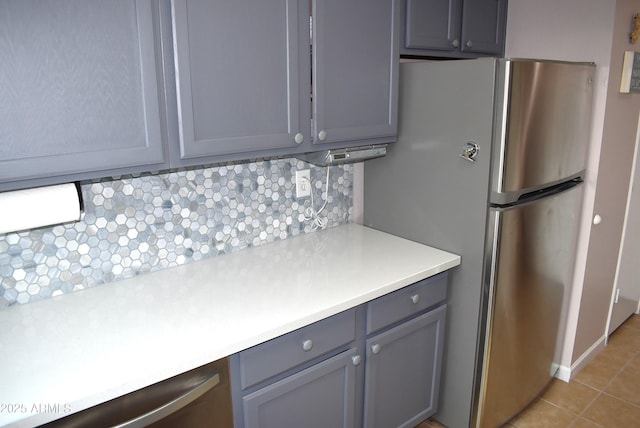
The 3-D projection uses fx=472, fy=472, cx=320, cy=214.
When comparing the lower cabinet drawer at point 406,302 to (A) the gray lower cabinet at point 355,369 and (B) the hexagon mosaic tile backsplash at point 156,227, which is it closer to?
(A) the gray lower cabinet at point 355,369

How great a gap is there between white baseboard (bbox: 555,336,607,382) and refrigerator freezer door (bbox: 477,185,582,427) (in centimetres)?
26

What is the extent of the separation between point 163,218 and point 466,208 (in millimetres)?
1154

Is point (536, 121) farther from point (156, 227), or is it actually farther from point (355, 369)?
point (156, 227)

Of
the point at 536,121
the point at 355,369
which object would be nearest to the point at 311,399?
the point at 355,369

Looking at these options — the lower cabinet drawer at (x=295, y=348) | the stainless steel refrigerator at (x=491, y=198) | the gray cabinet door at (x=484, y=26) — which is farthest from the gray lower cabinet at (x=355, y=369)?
the gray cabinet door at (x=484, y=26)

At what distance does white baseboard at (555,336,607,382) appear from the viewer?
2.51 metres

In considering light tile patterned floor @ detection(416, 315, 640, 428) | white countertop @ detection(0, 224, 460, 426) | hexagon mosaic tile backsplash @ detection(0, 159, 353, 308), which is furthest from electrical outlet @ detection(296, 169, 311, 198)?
light tile patterned floor @ detection(416, 315, 640, 428)

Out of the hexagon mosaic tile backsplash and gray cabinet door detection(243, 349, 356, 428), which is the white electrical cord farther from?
gray cabinet door detection(243, 349, 356, 428)

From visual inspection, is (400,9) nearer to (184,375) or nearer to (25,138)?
(25,138)

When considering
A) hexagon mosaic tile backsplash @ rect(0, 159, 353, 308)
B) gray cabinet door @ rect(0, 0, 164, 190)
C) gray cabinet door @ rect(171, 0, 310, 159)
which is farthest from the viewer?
hexagon mosaic tile backsplash @ rect(0, 159, 353, 308)

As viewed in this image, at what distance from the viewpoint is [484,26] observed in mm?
2273

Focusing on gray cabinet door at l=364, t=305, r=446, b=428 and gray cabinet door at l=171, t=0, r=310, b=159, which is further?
gray cabinet door at l=364, t=305, r=446, b=428

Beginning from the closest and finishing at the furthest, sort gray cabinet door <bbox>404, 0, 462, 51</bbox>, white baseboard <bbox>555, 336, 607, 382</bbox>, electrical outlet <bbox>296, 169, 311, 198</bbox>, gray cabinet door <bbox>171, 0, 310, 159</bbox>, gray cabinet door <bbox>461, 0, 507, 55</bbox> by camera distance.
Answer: gray cabinet door <bbox>171, 0, 310, 159</bbox>
gray cabinet door <bbox>404, 0, 462, 51</bbox>
electrical outlet <bbox>296, 169, 311, 198</bbox>
gray cabinet door <bbox>461, 0, 507, 55</bbox>
white baseboard <bbox>555, 336, 607, 382</bbox>

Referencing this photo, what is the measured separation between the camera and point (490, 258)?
1808mm
